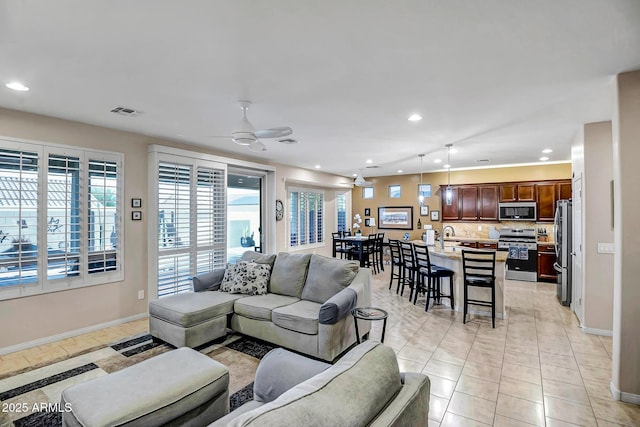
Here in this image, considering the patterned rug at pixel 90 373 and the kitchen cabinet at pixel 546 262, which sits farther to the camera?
the kitchen cabinet at pixel 546 262

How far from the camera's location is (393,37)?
205 centimetres

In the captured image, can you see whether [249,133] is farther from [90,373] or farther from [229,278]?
[90,373]

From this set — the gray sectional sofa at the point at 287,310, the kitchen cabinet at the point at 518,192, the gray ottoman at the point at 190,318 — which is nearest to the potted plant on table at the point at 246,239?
the gray sectional sofa at the point at 287,310

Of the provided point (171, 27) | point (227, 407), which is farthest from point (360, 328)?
point (171, 27)

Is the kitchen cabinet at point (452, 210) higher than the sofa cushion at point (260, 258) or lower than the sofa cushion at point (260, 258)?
higher

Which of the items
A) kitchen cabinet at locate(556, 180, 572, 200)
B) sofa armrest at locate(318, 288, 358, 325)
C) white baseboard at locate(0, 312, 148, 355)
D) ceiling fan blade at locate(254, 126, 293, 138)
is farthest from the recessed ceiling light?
kitchen cabinet at locate(556, 180, 572, 200)

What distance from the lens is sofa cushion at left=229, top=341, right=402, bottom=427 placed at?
87cm

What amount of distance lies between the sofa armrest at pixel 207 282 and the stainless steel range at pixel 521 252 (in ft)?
20.3

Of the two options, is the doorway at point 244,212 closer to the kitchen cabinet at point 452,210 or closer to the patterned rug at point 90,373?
the patterned rug at point 90,373

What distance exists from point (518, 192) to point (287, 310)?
6536mm

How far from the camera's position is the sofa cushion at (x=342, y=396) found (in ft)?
2.87

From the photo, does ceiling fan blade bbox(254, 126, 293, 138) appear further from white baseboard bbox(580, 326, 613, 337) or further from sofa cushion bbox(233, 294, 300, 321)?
white baseboard bbox(580, 326, 613, 337)

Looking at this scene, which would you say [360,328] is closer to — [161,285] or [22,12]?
[161,285]

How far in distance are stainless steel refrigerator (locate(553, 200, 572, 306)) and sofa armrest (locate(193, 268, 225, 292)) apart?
17.3 ft
